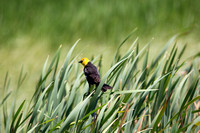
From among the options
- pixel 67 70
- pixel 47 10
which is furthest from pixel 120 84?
pixel 47 10

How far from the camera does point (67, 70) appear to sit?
52.8 inches

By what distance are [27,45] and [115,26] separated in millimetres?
1290

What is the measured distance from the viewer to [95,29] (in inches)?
135

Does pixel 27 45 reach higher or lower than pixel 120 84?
higher

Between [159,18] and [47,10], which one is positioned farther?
[47,10]

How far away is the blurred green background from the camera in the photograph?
331cm

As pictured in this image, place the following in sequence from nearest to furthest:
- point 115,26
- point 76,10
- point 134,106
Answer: point 134,106 < point 115,26 < point 76,10

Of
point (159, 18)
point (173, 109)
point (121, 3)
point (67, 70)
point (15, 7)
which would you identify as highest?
point (15, 7)

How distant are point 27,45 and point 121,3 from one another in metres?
1.47

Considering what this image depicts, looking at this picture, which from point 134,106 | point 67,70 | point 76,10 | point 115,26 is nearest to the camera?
point 134,106

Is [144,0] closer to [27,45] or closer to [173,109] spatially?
[27,45]

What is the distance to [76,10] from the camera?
11.9 ft

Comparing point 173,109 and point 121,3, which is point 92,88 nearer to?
point 173,109

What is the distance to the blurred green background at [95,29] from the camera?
3307mm
